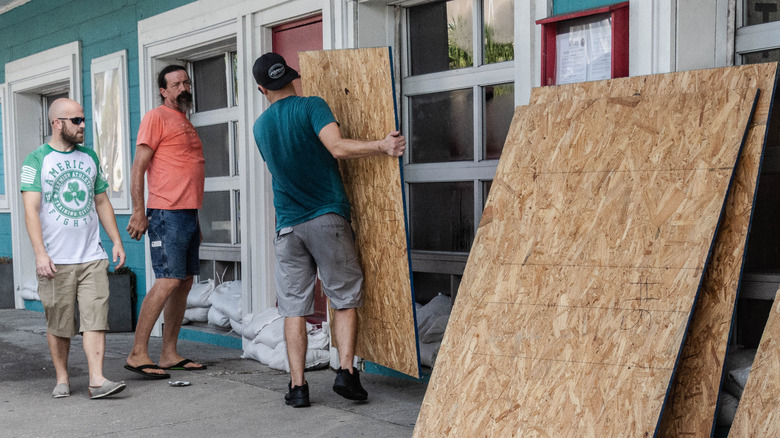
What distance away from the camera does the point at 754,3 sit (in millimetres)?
3779

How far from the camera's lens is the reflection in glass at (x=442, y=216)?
16.5ft

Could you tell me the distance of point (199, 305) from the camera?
23.1ft

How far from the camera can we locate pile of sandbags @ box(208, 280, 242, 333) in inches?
259

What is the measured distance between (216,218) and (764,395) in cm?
495

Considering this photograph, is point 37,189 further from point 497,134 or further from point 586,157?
point 586,157

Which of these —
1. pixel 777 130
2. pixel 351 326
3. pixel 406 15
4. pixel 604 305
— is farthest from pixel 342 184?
pixel 777 130

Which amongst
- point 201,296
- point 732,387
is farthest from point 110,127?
point 732,387

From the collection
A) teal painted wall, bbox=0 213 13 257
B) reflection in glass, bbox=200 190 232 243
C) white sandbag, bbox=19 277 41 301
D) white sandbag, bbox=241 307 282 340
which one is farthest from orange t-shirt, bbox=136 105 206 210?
teal painted wall, bbox=0 213 13 257

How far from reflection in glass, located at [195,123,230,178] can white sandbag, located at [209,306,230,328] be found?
1079 millimetres

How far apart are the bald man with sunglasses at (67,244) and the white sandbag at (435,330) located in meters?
1.68

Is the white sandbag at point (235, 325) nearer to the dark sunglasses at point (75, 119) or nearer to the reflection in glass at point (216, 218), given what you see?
the reflection in glass at point (216, 218)

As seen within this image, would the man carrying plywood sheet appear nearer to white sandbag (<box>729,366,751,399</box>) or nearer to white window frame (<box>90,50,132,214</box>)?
white sandbag (<box>729,366,751,399</box>)

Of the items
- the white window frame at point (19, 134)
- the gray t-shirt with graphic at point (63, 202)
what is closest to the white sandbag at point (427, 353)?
the gray t-shirt with graphic at point (63, 202)

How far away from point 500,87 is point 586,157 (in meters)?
1.31
